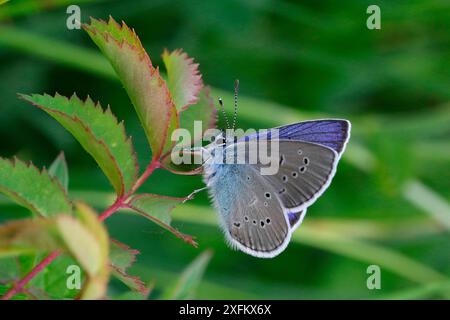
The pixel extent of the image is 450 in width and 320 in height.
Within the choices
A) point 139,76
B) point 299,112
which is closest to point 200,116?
point 139,76

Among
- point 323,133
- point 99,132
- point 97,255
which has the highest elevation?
point 323,133

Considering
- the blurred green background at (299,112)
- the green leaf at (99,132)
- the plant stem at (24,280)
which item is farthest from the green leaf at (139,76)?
the blurred green background at (299,112)

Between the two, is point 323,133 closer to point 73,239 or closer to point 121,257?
point 121,257

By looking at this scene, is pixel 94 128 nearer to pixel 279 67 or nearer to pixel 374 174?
pixel 374 174

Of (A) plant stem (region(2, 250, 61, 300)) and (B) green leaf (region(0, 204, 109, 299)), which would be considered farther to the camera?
(A) plant stem (region(2, 250, 61, 300))

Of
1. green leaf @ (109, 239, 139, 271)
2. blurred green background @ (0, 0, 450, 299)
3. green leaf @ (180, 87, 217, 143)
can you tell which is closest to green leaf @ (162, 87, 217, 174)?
green leaf @ (180, 87, 217, 143)

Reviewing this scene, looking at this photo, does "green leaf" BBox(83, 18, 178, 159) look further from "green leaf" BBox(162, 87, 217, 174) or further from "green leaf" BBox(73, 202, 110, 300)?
"green leaf" BBox(73, 202, 110, 300)
